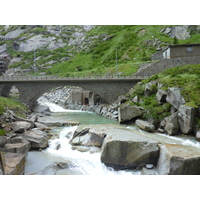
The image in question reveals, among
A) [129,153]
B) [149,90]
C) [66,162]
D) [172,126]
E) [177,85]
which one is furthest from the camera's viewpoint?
[149,90]

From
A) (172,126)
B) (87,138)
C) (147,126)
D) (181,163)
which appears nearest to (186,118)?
(172,126)

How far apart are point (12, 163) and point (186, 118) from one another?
18.9 meters

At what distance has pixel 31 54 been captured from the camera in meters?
108

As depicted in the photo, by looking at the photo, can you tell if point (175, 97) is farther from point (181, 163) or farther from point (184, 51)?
point (184, 51)

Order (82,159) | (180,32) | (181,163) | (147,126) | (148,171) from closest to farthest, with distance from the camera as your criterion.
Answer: (181,163) → (148,171) → (82,159) → (147,126) → (180,32)

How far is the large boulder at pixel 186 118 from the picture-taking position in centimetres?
2008

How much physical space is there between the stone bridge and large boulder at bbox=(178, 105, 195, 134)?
19788mm

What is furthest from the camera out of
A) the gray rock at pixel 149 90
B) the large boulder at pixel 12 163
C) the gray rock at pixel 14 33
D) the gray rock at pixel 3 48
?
the gray rock at pixel 14 33

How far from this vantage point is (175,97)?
23.1m

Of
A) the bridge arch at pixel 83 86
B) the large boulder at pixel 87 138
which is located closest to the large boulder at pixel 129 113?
the large boulder at pixel 87 138

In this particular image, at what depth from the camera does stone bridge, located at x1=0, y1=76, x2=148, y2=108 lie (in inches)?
1618

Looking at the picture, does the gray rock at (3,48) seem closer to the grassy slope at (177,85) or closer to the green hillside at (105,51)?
the green hillside at (105,51)

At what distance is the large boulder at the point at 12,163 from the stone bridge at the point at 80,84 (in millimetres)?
30271

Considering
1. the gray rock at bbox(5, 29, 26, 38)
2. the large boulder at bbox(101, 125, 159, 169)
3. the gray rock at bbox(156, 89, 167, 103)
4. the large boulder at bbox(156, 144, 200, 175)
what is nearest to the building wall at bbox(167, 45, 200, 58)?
the gray rock at bbox(156, 89, 167, 103)
